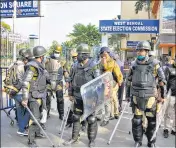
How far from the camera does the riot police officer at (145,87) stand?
506 centimetres

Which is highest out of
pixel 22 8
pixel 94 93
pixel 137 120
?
pixel 22 8

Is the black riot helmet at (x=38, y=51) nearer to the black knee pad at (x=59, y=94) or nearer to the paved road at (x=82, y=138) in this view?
the paved road at (x=82, y=138)

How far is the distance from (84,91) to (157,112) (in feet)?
4.56

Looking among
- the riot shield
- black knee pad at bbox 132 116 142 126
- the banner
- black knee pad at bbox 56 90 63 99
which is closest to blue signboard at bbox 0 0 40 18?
black knee pad at bbox 56 90 63 99

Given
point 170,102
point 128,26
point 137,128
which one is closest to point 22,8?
point 128,26

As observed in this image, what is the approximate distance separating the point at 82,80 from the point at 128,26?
655 cm

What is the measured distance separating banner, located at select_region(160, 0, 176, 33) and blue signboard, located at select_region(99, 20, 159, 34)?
44.5 feet

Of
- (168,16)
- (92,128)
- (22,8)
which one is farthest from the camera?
(168,16)

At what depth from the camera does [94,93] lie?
5.27 m

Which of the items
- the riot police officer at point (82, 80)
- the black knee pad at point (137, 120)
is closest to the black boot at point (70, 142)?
the riot police officer at point (82, 80)

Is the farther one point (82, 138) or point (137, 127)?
point (82, 138)

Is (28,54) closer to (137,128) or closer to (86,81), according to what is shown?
(86,81)

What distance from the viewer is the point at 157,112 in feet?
17.5

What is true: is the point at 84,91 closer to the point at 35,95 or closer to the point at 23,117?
the point at 35,95
